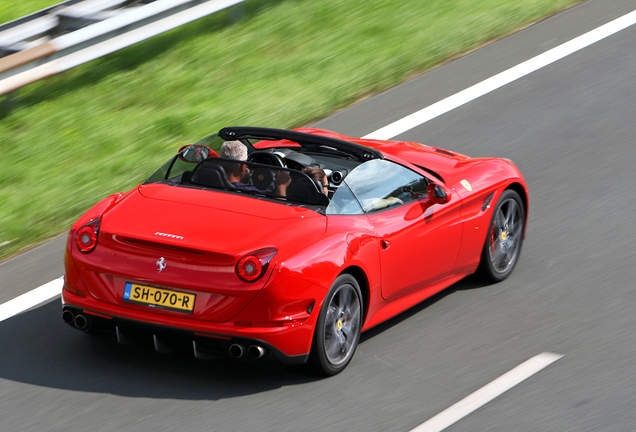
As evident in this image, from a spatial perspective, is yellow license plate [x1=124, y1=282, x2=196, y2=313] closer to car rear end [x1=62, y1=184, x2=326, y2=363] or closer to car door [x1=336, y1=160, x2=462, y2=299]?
car rear end [x1=62, y1=184, x2=326, y2=363]

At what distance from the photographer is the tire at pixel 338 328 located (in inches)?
210

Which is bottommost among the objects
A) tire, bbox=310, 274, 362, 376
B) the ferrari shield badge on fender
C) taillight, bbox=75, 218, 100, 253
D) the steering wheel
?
tire, bbox=310, 274, 362, 376

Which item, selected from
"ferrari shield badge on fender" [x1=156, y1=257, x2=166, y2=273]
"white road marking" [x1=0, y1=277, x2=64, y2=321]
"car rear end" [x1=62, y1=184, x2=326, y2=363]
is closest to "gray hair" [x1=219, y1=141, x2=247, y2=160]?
"car rear end" [x1=62, y1=184, x2=326, y2=363]

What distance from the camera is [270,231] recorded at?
5.30 m

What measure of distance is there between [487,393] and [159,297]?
195cm

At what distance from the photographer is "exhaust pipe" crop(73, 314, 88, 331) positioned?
5383 millimetres

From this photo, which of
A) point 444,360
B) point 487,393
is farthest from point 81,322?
point 487,393

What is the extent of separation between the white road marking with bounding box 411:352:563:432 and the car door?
92 cm

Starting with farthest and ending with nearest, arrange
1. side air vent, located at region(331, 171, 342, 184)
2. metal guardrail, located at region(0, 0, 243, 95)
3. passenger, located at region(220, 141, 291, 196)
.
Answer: metal guardrail, located at region(0, 0, 243, 95), side air vent, located at region(331, 171, 342, 184), passenger, located at region(220, 141, 291, 196)

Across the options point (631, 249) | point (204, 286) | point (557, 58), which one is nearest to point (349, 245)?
point (204, 286)

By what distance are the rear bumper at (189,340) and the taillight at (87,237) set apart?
362 mm

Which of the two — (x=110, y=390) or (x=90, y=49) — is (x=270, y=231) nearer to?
(x=110, y=390)

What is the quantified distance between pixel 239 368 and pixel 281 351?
56cm

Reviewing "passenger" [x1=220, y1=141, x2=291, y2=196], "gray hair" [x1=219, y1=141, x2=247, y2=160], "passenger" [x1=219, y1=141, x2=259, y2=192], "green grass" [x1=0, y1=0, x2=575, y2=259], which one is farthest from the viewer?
"green grass" [x1=0, y1=0, x2=575, y2=259]
